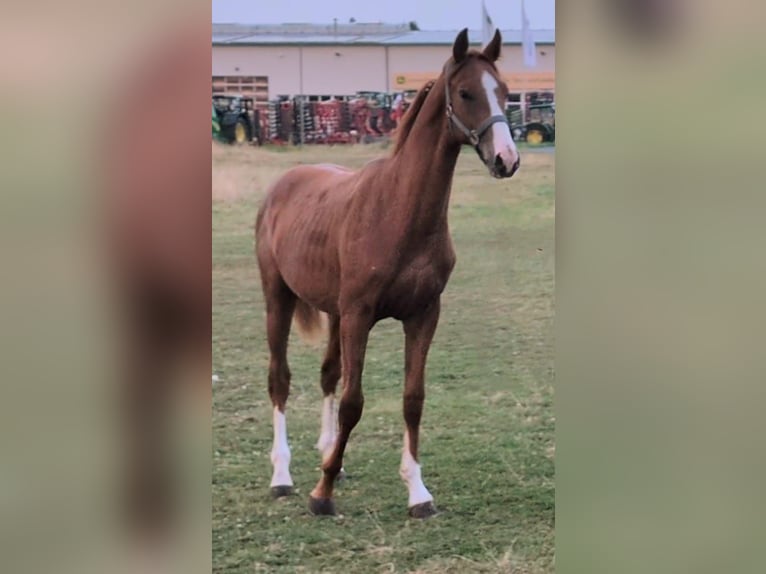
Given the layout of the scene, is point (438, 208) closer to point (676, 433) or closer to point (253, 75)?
point (253, 75)

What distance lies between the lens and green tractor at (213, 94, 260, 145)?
8.14ft

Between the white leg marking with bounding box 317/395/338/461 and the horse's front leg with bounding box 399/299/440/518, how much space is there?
8.9 inches

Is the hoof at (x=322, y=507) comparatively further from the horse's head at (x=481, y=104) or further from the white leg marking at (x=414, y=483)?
the horse's head at (x=481, y=104)

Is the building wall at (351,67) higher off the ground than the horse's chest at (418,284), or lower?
higher

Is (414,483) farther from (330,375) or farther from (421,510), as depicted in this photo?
(330,375)

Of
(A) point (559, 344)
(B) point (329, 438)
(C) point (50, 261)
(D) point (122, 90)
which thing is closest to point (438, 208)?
(A) point (559, 344)

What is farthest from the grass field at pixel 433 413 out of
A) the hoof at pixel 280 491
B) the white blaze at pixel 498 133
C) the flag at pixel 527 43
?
the flag at pixel 527 43

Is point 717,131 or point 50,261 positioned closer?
point 50,261

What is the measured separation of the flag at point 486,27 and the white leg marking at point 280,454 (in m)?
1.27

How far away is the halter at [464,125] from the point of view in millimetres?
2412

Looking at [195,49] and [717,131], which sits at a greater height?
[195,49]

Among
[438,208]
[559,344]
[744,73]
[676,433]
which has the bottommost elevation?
[676,433]

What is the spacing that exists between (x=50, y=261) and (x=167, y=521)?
0.82 m

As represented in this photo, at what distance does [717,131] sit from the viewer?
2.60 m
